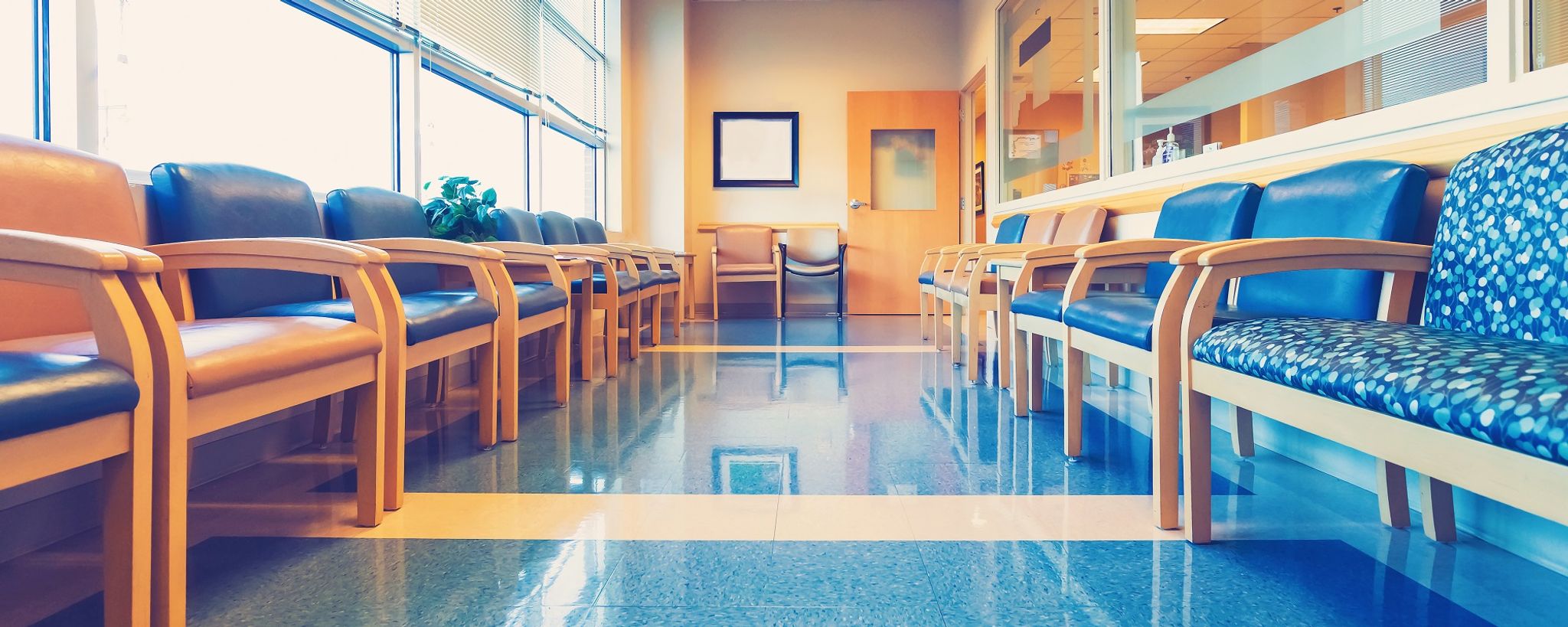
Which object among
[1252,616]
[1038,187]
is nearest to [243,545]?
[1252,616]

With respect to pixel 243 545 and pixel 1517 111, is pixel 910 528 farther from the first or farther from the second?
pixel 1517 111

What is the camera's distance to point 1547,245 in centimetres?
106

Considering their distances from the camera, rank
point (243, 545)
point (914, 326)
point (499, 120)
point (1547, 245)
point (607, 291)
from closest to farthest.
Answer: point (1547, 245)
point (243, 545)
point (607, 291)
point (499, 120)
point (914, 326)

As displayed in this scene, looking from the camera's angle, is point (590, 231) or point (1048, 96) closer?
point (1048, 96)

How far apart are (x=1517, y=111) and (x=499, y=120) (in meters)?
4.10

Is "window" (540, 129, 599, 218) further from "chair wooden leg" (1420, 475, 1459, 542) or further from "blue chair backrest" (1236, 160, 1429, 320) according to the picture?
"chair wooden leg" (1420, 475, 1459, 542)

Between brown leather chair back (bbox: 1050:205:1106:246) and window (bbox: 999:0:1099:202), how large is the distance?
0.95 ft

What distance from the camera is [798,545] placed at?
1.37 m

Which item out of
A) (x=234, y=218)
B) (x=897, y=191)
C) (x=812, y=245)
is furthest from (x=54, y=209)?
(x=897, y=191)

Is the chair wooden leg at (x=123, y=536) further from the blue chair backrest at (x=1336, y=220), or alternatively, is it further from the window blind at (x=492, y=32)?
the window blind at (x=492, y=32)

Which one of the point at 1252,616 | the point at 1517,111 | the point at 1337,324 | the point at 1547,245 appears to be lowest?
the point at 1252,616

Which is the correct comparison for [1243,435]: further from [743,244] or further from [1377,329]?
[743,244]

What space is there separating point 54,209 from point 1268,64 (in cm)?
281

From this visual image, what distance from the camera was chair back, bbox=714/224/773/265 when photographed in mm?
6727
